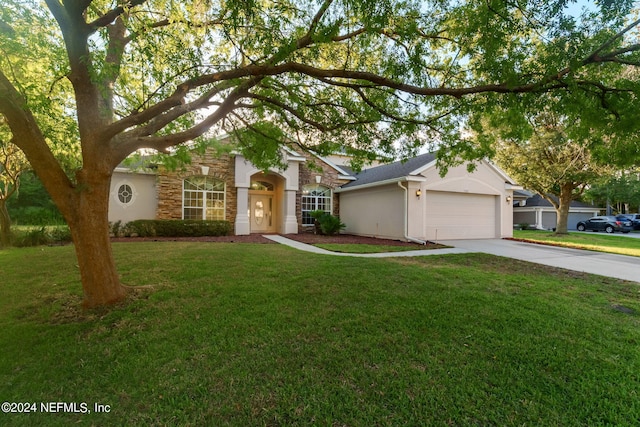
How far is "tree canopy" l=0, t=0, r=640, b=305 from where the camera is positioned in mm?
3881

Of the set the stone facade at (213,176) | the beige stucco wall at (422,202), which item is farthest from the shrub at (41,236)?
the beige stucco wall at (422,202)

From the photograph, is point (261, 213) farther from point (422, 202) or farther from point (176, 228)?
point (422, 202)

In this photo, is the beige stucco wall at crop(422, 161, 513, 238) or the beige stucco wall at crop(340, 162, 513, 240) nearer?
the beige stucco wall at crop(340, 162, 513, 240)

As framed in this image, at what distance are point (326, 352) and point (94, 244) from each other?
3921mm

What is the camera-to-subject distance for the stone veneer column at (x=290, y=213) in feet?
52.7

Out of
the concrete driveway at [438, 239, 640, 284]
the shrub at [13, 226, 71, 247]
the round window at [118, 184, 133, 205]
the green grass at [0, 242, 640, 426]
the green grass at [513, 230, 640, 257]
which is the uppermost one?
the round window at [118, 184, 133, 205]

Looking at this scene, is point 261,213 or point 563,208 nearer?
point 261,213

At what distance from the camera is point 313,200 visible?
1739 centimetres

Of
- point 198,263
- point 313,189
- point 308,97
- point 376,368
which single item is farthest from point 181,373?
point 313,189

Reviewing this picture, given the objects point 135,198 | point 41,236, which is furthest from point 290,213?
point 41,236

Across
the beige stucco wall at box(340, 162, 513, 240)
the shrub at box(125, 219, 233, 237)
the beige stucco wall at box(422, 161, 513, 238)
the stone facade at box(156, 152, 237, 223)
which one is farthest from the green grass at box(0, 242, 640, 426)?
the stone facade at box(156, 152, 237, 223)

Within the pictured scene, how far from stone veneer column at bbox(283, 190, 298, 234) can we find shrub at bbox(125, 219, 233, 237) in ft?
9.98

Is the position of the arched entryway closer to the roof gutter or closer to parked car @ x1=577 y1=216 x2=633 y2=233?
the roof gutter

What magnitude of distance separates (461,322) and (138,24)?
680 centimetres
